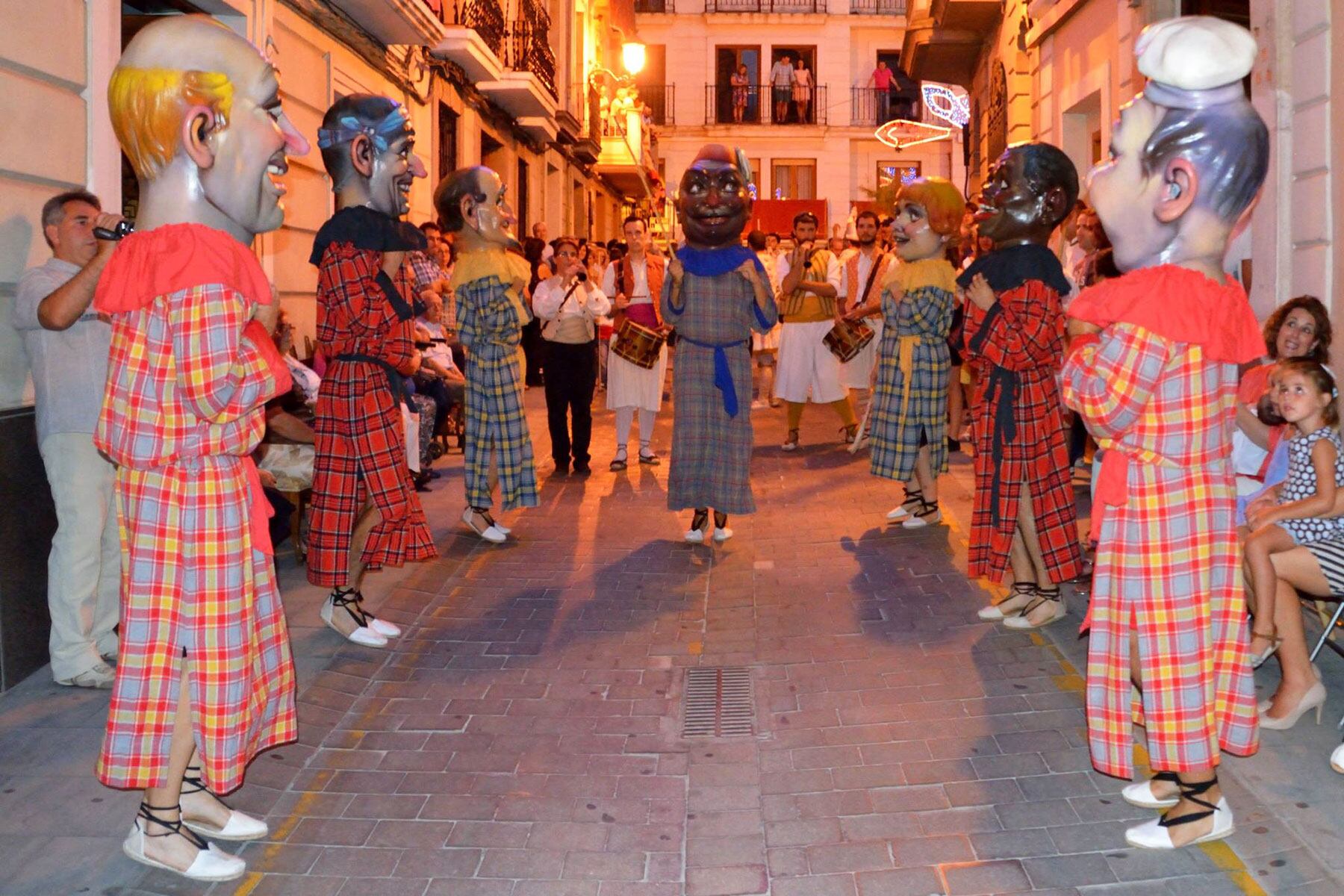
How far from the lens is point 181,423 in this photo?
11.7 ft

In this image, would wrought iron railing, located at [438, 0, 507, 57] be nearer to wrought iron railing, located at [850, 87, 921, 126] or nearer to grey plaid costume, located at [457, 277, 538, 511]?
grey plaid costume, located at [457, 277, 538, 511]

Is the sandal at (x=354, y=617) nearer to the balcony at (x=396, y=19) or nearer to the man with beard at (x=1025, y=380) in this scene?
the man with beard at (x=1025, y=380)

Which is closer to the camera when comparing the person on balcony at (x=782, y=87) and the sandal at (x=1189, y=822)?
the sandal at (x=1189, y=822)

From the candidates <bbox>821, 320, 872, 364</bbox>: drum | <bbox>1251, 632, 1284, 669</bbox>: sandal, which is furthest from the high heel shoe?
<bbox>821, 320, 872, 364</bbox>: drum

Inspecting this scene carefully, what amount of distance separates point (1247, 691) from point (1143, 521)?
2.00 feet

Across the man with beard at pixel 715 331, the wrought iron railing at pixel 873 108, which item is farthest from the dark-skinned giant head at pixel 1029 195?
the wrought iron railing at pixel 873 108

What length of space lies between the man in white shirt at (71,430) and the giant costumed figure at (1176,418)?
12.4 feet

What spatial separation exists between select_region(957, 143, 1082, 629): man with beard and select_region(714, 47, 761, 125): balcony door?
33967 mm

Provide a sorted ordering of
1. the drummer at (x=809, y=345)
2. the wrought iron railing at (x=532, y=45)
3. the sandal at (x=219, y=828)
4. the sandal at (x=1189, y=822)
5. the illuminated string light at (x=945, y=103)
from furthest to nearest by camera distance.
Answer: the wrought iron railing at (x=532, y=45), the illuminated string light at (x=945, y=103), the drummer at (x=809, y=345), the sandal at (x=219, y=828), the sandal at (x=1189, y=822)

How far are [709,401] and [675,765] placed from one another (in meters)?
3.58

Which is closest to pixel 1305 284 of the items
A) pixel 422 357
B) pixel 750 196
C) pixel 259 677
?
pixel 750 196

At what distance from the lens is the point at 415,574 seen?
23.6ft

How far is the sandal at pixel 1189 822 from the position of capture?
3.72m

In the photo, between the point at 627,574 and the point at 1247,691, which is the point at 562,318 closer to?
the point at 627,574
